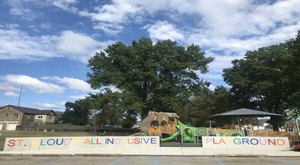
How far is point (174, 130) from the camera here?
29.1 m

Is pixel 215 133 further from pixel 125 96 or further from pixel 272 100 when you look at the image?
pixel 272 100

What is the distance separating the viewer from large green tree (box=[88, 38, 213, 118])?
44909 millimetres

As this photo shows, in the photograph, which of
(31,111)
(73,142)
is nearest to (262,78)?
(73,142)

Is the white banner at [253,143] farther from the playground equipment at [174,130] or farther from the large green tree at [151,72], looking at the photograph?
the large green tree at [151,72]

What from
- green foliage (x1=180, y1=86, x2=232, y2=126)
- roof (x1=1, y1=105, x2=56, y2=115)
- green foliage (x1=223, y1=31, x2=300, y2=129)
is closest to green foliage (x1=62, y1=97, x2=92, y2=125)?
roof (x1=1, y1=105, x2=56, y2=115)

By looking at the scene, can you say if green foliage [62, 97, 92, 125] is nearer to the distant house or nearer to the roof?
the roof

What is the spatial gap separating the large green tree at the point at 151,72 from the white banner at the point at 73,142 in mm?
22058

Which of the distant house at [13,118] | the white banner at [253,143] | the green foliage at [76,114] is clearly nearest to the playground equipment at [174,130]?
the white banner at [253,143]

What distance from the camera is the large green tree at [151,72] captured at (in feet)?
147

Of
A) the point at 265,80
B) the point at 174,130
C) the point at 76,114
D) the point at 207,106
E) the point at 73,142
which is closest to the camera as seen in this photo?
the point at 73,142

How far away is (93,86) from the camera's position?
151 ft

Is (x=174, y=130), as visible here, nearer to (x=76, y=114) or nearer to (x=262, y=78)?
(x=262, y=78)

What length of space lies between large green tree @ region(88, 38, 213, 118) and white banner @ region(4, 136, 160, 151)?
868 inches

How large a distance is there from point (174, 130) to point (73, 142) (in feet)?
38.4
